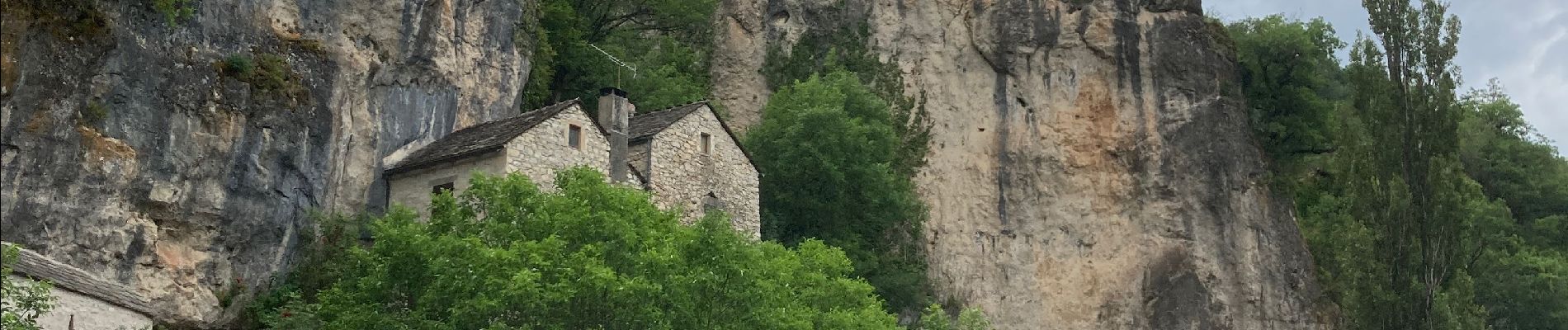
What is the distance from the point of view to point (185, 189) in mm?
22594

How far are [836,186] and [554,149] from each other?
1008 cm

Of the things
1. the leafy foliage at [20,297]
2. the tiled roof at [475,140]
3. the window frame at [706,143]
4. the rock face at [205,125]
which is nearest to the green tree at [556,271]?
the rock face at [205,125]

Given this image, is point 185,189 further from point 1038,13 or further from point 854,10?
point 1038,13

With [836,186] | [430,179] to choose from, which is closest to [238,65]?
[430,179]

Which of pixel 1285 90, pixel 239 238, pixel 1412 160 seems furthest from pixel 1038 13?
pixel 239 238

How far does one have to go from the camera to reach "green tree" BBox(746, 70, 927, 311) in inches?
1355

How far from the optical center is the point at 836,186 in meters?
34.7

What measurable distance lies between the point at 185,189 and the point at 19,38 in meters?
3.20

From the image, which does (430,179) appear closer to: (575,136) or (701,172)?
(575,136)

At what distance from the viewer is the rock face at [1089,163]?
131 feet

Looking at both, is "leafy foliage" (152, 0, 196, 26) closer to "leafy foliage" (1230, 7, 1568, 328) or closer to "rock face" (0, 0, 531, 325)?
"rock face" (0, 0, 531, 325)

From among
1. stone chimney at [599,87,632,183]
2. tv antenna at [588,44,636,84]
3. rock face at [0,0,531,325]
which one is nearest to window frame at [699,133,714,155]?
stone chimney at [599,87,632,183]

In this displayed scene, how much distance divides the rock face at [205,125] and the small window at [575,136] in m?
2.66

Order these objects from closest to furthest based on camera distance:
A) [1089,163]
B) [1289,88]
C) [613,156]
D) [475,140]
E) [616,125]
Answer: [475,140]
[613,156]
[616,125]
[1089,163]
[1289,88]
